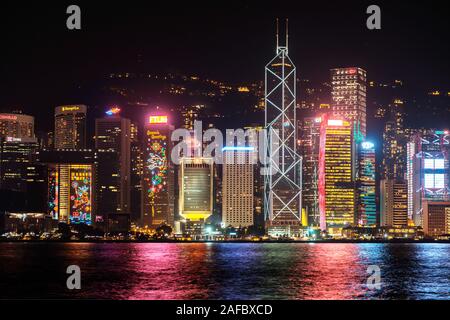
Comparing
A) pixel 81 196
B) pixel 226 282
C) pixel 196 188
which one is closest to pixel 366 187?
pixel 196 188

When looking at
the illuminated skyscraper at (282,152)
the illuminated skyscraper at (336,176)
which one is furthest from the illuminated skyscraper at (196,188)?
the illuminated skyscraper at (336,176)

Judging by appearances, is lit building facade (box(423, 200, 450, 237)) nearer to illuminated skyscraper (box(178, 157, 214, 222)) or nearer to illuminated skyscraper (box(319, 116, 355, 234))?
illuminated skyscraper (box(319, 116, 355, 234))

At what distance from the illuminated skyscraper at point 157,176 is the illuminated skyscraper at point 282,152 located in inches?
1183

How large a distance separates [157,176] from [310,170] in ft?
119

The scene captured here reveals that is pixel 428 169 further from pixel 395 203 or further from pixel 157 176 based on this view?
pixel 157 176

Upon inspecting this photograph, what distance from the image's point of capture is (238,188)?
172 metres

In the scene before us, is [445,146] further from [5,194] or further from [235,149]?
[5,194]

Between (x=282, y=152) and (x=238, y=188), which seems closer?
(x=282, y=152)

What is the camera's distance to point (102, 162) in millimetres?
172125

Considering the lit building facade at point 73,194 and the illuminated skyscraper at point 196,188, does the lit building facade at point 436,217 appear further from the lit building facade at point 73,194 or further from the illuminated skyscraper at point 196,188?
the lit building facade at point 73,194

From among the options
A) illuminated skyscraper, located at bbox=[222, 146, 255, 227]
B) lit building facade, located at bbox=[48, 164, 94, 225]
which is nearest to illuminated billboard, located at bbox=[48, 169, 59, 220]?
lit building facade, located at bbox=[48, 164, 94, 225]

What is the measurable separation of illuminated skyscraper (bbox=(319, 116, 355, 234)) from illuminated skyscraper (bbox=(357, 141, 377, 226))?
298 cm

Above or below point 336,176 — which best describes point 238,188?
below
